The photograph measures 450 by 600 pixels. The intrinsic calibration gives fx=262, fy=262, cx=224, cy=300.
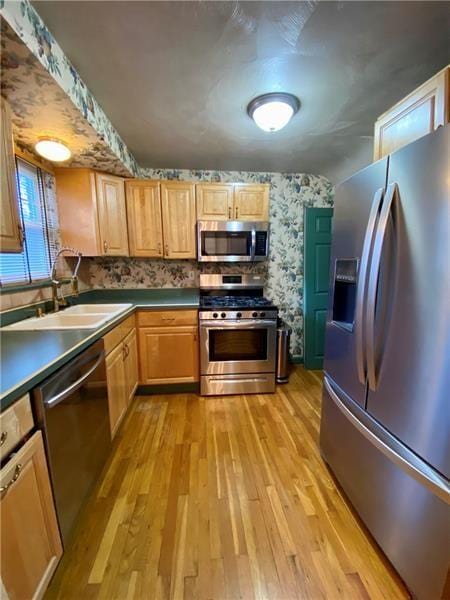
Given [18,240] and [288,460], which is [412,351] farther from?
[18,240]

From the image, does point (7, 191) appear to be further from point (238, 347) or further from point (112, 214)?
point (238, 347)

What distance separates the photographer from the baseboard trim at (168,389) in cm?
269

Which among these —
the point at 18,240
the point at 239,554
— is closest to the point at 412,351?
the point at 239,554

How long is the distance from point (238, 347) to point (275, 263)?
4.10 ft

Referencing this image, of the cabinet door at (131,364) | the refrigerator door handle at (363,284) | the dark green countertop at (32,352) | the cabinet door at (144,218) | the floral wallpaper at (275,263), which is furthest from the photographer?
the floral wallpaper at (275,263)

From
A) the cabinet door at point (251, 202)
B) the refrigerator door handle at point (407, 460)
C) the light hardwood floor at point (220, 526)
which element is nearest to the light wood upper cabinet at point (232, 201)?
the cabinet door at point (251, 202)

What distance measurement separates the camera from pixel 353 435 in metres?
1.38

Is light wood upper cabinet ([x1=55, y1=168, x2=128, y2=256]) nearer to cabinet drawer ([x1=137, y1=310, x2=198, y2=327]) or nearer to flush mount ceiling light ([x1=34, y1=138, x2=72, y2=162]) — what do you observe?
flush mount ceiling light ([x1=34, y1=138, x2=72, y2=162])

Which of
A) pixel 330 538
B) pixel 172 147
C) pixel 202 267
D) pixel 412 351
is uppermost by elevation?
pixel 172 147

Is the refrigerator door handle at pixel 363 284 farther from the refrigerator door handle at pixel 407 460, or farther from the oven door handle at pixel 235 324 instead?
the oven door handle at pixel 235 324

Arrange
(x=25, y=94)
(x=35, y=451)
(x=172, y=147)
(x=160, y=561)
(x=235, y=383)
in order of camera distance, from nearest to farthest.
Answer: (x=35, y=451)
(x=160, y=561)
(x=25, y=94)
(x=172, y=147)
(x=235, y=383)

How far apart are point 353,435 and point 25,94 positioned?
2.42 metres

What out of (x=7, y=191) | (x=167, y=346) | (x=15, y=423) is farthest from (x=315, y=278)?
(x=15, y=423)

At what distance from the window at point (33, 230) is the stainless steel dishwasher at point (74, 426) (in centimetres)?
90
